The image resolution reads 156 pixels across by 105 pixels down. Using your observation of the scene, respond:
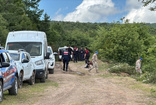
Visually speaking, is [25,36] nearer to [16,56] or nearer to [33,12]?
[16,56]

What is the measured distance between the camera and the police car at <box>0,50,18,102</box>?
9.27m

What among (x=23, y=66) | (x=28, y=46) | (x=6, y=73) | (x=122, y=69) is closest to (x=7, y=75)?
(x=6, y=73)

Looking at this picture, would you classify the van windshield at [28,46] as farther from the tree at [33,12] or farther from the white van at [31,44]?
the tree at [33,12]

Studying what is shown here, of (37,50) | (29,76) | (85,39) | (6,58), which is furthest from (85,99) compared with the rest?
(85,39)

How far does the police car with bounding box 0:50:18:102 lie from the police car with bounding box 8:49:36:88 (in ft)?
6.16

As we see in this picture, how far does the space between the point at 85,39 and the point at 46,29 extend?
1142 cm

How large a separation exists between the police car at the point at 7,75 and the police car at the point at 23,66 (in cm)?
188

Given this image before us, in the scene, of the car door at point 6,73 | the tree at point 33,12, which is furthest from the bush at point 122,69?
the tree at point 33,12

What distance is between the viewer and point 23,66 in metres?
13.5

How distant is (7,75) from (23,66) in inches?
146

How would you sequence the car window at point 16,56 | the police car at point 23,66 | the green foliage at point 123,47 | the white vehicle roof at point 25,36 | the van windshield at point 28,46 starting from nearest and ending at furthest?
Answer: the police car at point 23,66
the car window at point 16,56
the van windshield at point 28,46
the white vehicle roof at point 25,36
the green foliage at point 123,47

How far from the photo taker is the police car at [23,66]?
13.1 meters

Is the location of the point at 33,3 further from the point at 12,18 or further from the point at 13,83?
the point at 13,83

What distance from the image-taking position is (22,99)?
10375mm
